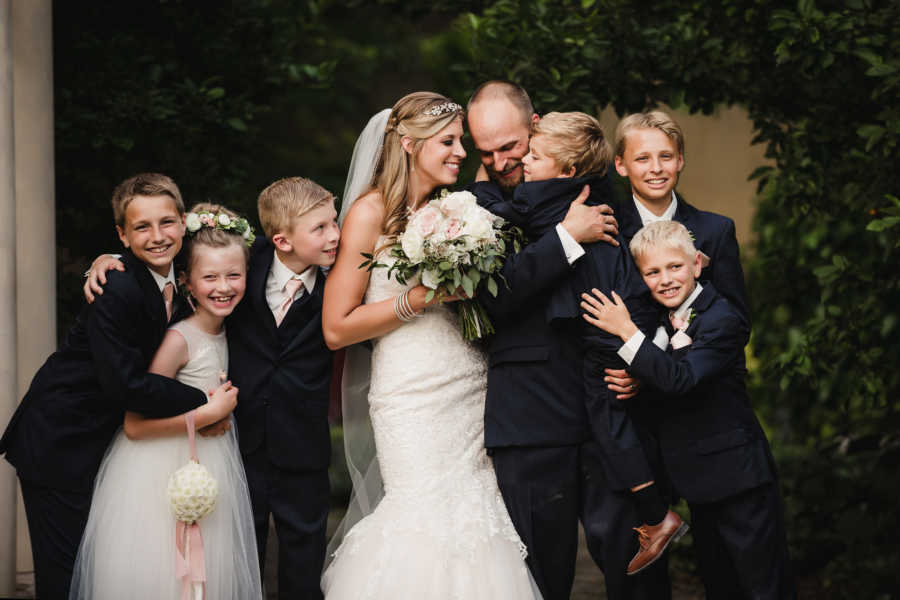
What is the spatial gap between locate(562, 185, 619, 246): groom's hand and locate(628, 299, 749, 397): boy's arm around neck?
43 centimetres

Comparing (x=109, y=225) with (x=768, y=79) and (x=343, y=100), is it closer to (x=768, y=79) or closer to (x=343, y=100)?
(x=768, y=79)

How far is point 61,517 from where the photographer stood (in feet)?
12.3

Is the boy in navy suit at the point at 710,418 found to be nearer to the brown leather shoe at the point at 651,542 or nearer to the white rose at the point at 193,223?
the brown leather shoe at the point at 651,542

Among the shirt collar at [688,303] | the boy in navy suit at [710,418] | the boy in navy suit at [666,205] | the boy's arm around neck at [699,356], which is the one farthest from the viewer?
the boy in navy suit at [666,205]

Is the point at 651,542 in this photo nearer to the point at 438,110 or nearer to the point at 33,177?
the point at 438,110

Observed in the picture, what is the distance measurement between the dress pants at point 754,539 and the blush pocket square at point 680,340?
594 millimetres

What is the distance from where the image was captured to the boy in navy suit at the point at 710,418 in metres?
3.50

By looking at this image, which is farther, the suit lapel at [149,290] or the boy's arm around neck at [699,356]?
the suit lapel at [149,290]

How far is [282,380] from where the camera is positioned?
3.85 metres

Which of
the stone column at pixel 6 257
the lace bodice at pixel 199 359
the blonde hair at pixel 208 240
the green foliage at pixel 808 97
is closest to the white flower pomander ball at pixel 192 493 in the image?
the lace bodice at pixel 199 359

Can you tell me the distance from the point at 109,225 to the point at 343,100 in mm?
7047

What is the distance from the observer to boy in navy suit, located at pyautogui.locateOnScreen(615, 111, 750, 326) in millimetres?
3708

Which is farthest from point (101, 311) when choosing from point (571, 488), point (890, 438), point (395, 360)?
point (890, 438)

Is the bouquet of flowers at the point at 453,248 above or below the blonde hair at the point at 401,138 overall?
below
